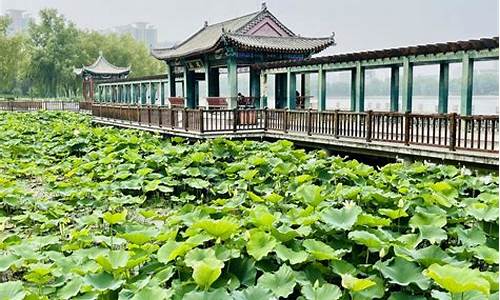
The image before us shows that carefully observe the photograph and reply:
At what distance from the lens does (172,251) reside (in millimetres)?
3014

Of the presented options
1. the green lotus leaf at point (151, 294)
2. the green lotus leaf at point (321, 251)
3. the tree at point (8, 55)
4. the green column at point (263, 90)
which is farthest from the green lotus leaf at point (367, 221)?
the tree at point (8, 55)

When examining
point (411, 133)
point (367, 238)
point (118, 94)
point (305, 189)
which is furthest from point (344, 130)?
point (118, 94)

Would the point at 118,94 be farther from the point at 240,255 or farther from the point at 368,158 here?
the point at 240,255

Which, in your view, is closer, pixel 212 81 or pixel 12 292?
pixel 12 292

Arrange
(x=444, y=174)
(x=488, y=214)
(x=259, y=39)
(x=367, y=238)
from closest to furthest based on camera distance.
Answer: (x=367, y=238) < (x=488, y=214) < (x=444, y=174) < (x=259, y=39)

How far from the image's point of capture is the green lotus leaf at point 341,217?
3.23 meters

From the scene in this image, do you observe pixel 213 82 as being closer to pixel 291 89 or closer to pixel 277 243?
pixel 291 89

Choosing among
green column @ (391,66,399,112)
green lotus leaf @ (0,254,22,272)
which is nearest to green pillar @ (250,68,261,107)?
green column @ (391,66,399,112)

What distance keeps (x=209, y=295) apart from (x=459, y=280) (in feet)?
3.68

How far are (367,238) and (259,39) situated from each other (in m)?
13.3

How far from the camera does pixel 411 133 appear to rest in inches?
334

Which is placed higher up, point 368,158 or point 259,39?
point 259,39

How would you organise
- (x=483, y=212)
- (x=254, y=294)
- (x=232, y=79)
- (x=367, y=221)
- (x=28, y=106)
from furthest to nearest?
(x=28, y=106) < (x=232, y=79) < (x=483, y=212) < (x=367, y=221) < (x=254, y=294)

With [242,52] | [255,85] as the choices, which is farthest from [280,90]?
Answer: [242,52]
